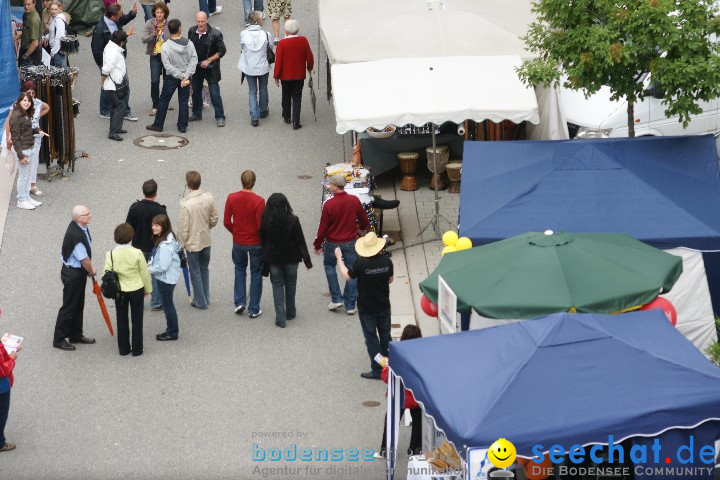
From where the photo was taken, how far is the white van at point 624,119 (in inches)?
689

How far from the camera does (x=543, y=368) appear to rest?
8719 mm

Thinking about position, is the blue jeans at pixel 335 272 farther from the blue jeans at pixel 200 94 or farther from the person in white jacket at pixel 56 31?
the person in white jacket at pixel 56 31

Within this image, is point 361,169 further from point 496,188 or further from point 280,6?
point 280,6

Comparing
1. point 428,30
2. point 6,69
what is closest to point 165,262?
point 6,69

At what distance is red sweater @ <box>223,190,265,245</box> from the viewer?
1369cm

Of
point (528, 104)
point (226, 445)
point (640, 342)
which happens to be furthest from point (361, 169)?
point (640, 342)

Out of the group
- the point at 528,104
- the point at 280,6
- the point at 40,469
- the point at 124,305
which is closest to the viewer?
the point at 40,469

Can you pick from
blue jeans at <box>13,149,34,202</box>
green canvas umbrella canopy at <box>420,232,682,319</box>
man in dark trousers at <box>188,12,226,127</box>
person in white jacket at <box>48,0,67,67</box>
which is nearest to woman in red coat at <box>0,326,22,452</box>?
green canvas umbrella canopy at <box>420,232,682,319</box>

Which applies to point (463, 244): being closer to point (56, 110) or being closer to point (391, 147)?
point (391, 147)

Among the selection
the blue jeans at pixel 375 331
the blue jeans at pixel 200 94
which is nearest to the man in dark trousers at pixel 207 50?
the blue jeans at pixel 200 94

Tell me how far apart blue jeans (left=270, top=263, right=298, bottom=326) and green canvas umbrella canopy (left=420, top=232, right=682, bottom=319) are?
2812 millimetres

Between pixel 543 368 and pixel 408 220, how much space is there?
838cm

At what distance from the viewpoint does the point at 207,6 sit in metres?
25.5

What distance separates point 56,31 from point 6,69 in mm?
10402
